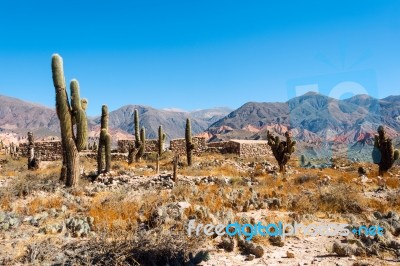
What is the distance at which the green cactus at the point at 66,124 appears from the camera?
12102 mm

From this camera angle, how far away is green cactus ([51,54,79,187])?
12.1 m

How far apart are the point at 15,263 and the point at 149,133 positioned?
183 meters

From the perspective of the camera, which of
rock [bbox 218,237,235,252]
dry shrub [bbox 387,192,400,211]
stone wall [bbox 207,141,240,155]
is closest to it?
rock [bbox 218,237,235,252]

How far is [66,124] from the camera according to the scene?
12.3m

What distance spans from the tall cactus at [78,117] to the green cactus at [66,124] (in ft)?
0.62

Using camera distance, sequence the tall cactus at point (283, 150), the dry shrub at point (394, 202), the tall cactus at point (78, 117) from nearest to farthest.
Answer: the dry shrub at point (394, 202) < the tall cactus at point (78, 117) < the tall cactus at point (283, 150)

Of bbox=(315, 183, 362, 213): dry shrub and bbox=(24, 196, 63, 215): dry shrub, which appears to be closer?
bbox=(24, 196, 63, 215): dry shrub

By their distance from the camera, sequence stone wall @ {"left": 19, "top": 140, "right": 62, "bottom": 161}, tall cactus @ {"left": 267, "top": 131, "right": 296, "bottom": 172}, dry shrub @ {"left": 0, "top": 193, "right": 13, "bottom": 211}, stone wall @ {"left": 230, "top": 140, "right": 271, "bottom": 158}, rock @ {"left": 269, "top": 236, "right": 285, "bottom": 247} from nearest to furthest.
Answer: rock @ {"left": 269, "top": 236, "right": 285, "bottom": 247}
dry shrub @ {"left": 0, "top": 193, "right": 13, "bottom": 211}
tall cactus @ {"left": 267, "top": 131, "right": 296, "bottom": 172}
stone wall @ {"left": 19, "top": 140, "right": 62, "bottom": 161}
stone wall @ {"left": 230, "top": 140, "right": 271, "bottom": 158}

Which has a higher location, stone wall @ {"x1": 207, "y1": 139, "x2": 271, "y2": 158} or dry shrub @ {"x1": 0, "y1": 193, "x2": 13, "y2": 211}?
stone wall @ {"x1": 207, "y1": 139, "x2": 271, "y2": 158}

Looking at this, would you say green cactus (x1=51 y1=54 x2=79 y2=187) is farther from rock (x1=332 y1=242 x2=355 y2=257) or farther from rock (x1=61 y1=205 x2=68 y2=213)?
rock (x1=332 y1=242 x2=355 y2=257)

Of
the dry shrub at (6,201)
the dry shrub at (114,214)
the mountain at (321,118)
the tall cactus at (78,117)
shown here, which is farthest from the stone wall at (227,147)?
the dry shrub at (114,214)

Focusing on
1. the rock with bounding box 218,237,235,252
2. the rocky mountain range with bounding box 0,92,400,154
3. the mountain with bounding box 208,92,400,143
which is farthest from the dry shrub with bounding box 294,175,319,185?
the mountain with bounding box 208,92,400,143

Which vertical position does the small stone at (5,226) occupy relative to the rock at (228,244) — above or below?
above

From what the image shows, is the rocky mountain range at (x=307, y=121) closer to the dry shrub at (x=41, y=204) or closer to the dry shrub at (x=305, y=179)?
the dry shrub at (x=305, y=179)
